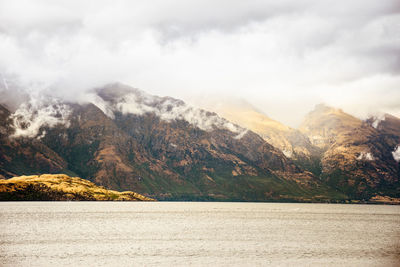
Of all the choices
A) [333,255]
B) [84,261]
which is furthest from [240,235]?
[84,261]

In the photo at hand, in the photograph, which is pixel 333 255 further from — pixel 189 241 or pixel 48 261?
pixel 48 261

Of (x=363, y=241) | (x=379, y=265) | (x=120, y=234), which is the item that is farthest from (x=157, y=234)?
(x=379, y=265)

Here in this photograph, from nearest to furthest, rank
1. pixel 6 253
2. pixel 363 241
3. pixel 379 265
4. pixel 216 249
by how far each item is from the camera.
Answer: pixel 379 265 < pixel 6 253 < pixel 216 249 < pixel 363 241

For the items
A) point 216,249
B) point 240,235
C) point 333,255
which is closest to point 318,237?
point 240,235

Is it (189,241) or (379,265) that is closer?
(379,265)

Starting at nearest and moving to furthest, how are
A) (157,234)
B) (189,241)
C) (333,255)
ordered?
(333,255), (189,241), (157,234)

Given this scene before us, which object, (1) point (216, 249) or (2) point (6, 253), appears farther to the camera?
(1) point (216, 249)

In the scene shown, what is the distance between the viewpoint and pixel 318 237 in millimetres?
150250

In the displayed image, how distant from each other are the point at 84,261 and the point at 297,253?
56.4m

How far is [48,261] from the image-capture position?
8988 cm

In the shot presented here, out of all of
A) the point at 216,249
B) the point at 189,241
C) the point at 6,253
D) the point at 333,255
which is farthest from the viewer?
the point at 189,241

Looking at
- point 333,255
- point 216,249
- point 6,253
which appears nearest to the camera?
point 6,253

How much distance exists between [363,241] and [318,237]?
53.0 ft

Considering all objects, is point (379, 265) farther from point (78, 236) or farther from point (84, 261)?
point (78, 236)
